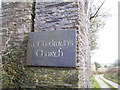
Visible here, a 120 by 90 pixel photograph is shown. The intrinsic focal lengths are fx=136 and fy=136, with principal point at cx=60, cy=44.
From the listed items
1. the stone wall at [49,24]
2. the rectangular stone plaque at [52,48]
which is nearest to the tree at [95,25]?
the stone wall at [49,24]

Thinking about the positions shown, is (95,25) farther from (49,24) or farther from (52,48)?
(52,48)

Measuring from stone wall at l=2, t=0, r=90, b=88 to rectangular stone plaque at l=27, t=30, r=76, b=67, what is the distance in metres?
0.11

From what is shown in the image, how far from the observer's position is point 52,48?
2373 mm

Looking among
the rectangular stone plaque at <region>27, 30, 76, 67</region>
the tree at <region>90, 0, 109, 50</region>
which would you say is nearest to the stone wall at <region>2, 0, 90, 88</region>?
the rectangular stone plaque at <region>27, 30, 76, 67</region>

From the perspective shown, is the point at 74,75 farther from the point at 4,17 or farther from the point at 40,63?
the point at 4,17

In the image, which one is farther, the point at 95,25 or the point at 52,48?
the point at 95,25

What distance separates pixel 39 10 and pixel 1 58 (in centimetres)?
120

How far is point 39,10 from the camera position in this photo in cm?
269

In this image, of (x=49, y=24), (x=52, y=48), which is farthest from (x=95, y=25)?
(x=52, y=48)

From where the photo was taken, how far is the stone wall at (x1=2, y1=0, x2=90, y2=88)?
7.39ft

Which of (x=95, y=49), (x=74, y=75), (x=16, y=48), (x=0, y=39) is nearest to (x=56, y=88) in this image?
(x=74, y=75)

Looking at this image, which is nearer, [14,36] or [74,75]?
[74,75]

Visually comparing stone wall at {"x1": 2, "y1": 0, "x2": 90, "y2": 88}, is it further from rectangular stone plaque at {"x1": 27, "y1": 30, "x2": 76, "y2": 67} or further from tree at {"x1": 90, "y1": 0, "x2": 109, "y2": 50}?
tree at {"x1": 90, "y1": 0, "x2": 109, "y2": 50}

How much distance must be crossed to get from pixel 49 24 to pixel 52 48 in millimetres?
490
